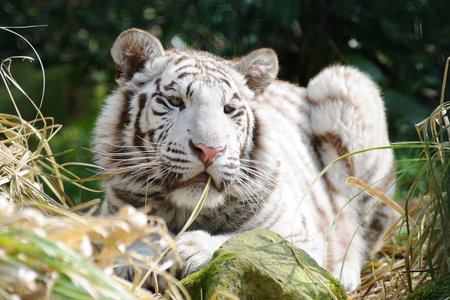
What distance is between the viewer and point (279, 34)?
6410mm

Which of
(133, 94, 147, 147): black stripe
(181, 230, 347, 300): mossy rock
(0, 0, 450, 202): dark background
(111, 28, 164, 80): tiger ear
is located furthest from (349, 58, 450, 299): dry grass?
(0, 0, 450, 202): dark background

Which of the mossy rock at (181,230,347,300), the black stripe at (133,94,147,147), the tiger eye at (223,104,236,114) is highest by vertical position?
→ the tiger eye at (223,104,236,114)

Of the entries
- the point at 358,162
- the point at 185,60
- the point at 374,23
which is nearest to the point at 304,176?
the point at 358,162

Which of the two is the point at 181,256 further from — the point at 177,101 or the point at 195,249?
the point at 177,101

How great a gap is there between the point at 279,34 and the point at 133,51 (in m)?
3.35

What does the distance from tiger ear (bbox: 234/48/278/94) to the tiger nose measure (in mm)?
773

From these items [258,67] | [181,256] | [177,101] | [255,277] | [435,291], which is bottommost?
[181,256]

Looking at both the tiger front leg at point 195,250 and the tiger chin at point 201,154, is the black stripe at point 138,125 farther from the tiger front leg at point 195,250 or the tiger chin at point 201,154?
the tiger front leg at point 195,250

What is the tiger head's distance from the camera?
2924 mm

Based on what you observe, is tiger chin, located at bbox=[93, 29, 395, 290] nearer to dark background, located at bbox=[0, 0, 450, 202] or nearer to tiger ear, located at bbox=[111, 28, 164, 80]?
tiger ear, located at bbox=[111, 28, 164, 80]

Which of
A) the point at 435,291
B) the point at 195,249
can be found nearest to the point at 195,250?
the point at 195,249

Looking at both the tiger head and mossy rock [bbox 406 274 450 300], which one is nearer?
mossy rock [bbox 406 274 450 300]

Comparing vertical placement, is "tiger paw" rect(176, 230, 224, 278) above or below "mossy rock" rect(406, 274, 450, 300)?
below

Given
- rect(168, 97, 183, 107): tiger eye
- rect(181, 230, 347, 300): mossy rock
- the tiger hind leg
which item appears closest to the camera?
rect(181, 230, 347, 300): mossy rock
